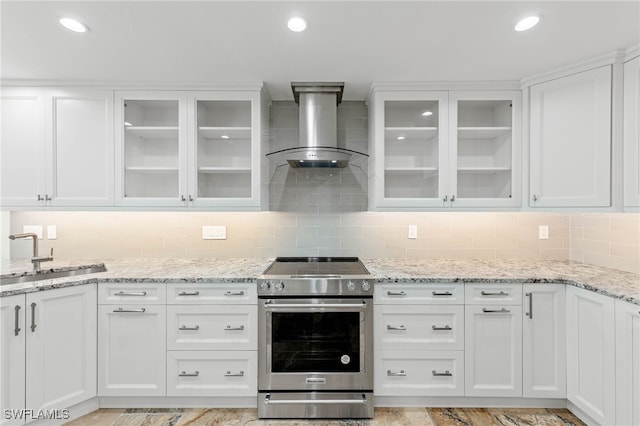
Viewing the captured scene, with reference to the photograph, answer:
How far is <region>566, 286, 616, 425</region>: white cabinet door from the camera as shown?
1.76 m

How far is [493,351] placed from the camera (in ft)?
6.89

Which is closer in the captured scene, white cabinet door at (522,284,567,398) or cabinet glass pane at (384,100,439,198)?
white cabinet door at (522,284,567,398)

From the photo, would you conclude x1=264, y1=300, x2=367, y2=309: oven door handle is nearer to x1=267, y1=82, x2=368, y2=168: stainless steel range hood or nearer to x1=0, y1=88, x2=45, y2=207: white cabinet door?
x1=267, y1=82, x2=368, y2=168: stainless steel range hood

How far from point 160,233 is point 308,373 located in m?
1.77

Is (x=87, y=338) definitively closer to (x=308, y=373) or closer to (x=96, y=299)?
(x=96, y=299)

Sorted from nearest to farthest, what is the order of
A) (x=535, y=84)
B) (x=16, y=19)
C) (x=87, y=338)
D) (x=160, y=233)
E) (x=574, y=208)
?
(x=16, y=19)
(x=87, y=338)
(x=574, y=208)
(x=535, y=84)
(x=160, y=233)

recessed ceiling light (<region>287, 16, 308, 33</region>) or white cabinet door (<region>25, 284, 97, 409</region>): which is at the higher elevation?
recessed ceiling light (<region>287, 16, 308, 33</region>)

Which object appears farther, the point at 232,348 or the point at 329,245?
the point at 329,245

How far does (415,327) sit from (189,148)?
6.96 ft

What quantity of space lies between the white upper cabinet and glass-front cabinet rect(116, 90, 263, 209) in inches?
5.0

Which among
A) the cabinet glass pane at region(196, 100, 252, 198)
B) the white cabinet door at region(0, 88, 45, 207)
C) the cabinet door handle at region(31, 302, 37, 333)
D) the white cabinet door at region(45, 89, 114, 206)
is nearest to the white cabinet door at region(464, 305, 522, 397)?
the cabinet glass pane at region(196, 100, 252, 198)

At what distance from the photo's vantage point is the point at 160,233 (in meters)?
2.81

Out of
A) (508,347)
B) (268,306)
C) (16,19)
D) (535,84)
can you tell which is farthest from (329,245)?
(16,19)

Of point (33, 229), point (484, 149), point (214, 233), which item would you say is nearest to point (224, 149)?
point (214, 233)
